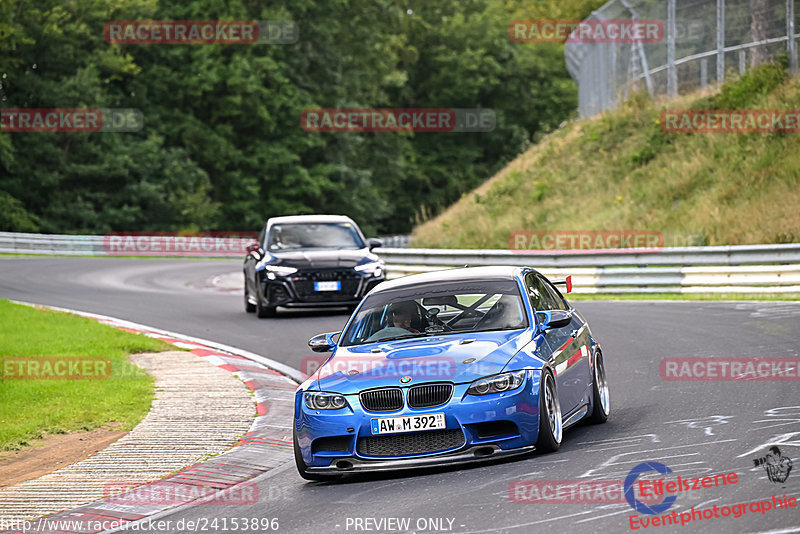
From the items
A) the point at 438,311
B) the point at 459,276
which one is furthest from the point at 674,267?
the point at 438,311

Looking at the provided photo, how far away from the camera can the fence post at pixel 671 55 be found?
2989 centimetres

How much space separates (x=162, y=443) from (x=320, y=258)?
1040 centimetres

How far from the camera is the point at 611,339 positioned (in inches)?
610

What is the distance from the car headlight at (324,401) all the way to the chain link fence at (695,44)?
70.3ft

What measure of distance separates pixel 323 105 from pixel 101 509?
5721 centimetres

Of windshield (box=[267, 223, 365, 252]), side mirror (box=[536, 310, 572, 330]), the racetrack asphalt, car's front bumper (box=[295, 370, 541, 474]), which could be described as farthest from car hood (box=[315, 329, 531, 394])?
windshield (box=[267, 223, 365, 252])

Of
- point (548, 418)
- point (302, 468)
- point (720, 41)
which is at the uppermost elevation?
point (720, 41)

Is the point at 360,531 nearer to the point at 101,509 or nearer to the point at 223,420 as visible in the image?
the point at 101,509

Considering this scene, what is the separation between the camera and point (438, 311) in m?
9.76

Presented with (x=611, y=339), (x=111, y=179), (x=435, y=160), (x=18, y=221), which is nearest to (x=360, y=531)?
(x=611, y=339)

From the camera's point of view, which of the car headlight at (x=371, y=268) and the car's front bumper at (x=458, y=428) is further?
Result: the car headlight at (x=371, y=268)

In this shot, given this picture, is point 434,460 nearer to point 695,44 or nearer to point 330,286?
point 330,286

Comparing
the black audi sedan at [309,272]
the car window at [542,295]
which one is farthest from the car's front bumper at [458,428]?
the black audi sedan at [309,272]

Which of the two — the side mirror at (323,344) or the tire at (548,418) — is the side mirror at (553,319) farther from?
the side mirror at (323,344)
